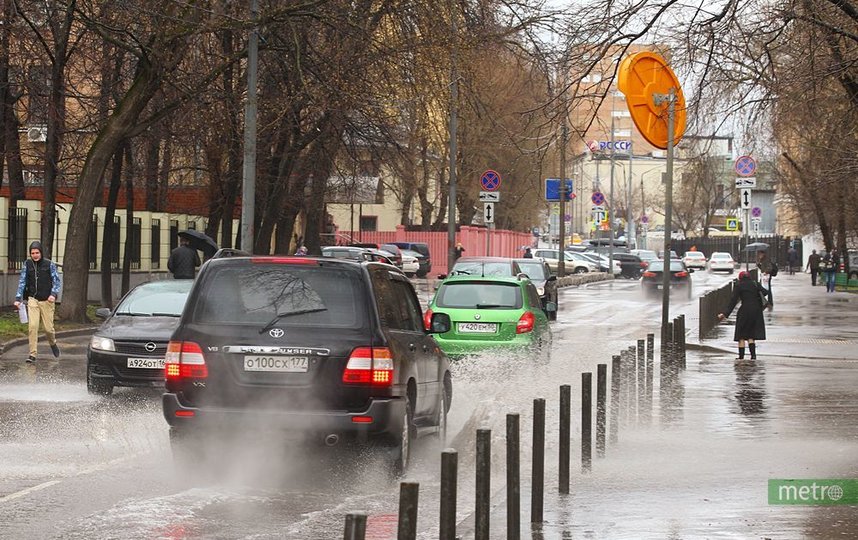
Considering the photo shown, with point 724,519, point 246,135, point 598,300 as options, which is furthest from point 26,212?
point 724,519

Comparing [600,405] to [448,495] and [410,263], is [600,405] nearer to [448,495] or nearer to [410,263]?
[448,495]

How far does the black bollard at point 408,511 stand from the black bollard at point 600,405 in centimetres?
582

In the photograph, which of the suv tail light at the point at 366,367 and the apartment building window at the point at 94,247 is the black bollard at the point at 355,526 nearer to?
the suv tail light at the point at 366,367

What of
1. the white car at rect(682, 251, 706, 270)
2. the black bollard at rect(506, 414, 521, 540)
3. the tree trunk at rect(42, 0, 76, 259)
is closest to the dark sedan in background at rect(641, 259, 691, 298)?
the tree trunk at rect(42, 0, 76, 259)

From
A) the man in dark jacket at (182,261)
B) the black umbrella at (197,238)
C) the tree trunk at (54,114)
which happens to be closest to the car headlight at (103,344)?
the black umbrella at (197,238)

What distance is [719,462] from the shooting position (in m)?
11.8

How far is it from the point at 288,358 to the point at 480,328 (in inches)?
401

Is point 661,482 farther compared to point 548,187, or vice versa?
point 548,187

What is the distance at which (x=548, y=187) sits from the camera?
Result: 170 ft

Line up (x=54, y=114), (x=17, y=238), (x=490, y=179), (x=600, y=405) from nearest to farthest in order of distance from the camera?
1. (x=600, y=405)
2. (x=54, y=114)
3. (x=17, y=238)
4. (x=490, y=179)

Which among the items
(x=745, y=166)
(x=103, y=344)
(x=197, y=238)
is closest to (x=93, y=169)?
(x=197, y=238)

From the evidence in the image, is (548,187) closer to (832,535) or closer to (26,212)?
(26,212)

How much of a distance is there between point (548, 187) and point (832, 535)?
4381 cm

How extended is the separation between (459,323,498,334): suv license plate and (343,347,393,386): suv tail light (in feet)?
32.8
